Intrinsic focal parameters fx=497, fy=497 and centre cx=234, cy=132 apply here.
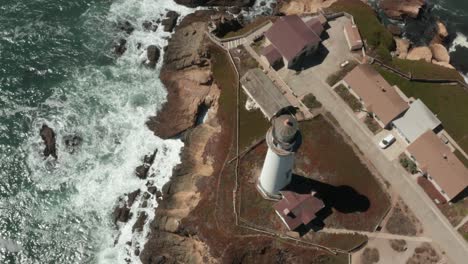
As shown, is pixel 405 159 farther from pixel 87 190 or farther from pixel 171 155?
pixel 87 190

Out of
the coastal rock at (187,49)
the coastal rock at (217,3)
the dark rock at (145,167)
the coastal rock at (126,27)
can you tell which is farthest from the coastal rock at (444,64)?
the coastal rock at (126,27)

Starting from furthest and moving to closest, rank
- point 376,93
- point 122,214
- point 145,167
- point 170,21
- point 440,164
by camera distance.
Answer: point 170,21 < point 145,167 < point 376,93 < point 122,214 < point 440,164

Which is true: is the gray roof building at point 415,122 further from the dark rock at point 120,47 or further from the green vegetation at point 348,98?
the dark rock at point 120,47

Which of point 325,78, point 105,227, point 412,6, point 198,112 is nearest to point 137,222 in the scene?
point 105,227

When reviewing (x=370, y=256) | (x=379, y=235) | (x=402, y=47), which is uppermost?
(x=402, y=47)

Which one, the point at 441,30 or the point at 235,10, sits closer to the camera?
the point at 441,30

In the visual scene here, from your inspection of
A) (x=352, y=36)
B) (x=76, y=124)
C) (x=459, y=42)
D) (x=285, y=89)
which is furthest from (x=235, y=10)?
(x=459, y=42)

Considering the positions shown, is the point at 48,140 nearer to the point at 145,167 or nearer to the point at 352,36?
the point at 145,167
